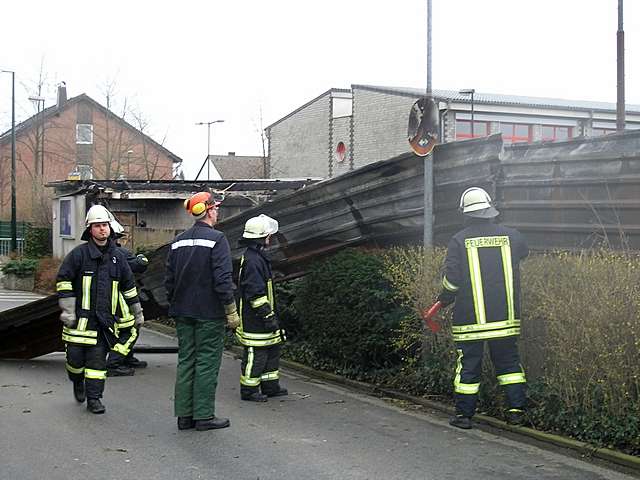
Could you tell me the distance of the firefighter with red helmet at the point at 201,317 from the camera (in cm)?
745

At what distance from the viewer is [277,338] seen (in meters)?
9.11

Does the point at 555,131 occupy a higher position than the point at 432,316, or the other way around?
the point at 555,131

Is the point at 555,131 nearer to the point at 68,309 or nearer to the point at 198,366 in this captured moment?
the point at 68,309

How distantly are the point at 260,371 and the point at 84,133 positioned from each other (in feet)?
187

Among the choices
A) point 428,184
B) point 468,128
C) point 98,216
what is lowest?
point 98,216

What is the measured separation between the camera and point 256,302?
8.72 m

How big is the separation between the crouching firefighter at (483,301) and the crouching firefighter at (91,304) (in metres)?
3.16

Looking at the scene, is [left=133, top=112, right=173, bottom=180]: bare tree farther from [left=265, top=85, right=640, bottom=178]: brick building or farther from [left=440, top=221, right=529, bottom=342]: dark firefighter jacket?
[left=440, top=221, right=529, bottom=342]: dark firefighter jacket

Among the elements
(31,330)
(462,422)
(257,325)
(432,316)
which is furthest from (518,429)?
(31,330)

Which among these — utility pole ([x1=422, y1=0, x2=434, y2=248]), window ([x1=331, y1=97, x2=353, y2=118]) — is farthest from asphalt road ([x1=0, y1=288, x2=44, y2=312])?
window ([x1=331, y1=97, x2=353, y2=118])

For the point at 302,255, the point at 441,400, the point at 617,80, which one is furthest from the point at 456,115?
the point at 441,400

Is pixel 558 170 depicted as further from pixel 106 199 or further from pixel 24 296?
pixel 24 296

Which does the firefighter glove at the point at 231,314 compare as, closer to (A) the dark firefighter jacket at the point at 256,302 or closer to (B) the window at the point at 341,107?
(A) the dark firefighter jacket at the point at 256,302

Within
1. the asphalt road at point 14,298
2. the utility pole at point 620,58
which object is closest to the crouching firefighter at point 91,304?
the asphalt road at point 14,298
